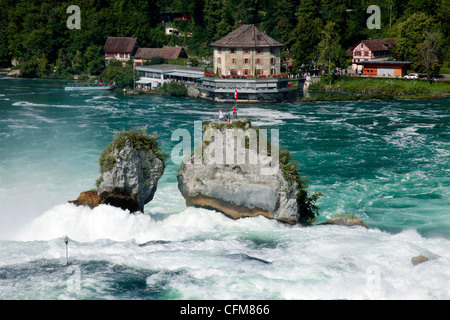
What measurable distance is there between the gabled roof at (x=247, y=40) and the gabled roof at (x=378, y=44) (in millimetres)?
24718

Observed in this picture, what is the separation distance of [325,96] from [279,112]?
17.1 meters

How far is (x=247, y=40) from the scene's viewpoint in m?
Answer: 118

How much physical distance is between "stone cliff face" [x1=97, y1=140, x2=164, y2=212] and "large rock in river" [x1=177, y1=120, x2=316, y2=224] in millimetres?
2653

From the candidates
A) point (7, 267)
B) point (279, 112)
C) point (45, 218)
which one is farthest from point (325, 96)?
point (7, 267)

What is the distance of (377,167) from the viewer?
6350 centimetres

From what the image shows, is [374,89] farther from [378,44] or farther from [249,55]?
[249,55]

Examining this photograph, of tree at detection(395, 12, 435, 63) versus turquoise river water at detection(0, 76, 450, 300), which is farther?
tree at detection(395, 12, 435, 63)

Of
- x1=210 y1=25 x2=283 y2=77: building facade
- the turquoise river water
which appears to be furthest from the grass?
the turquoise river water

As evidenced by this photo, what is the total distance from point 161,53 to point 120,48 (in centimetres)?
1064

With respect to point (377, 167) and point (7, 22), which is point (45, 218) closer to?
point (377, 167)

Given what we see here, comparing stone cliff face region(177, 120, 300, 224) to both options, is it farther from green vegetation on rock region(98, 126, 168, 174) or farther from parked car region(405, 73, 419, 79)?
parked car region(405, 73, 419, 79)

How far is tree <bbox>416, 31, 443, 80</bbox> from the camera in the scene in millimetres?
114750

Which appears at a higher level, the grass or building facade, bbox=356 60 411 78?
building facade, bbox=356 60 411 78
